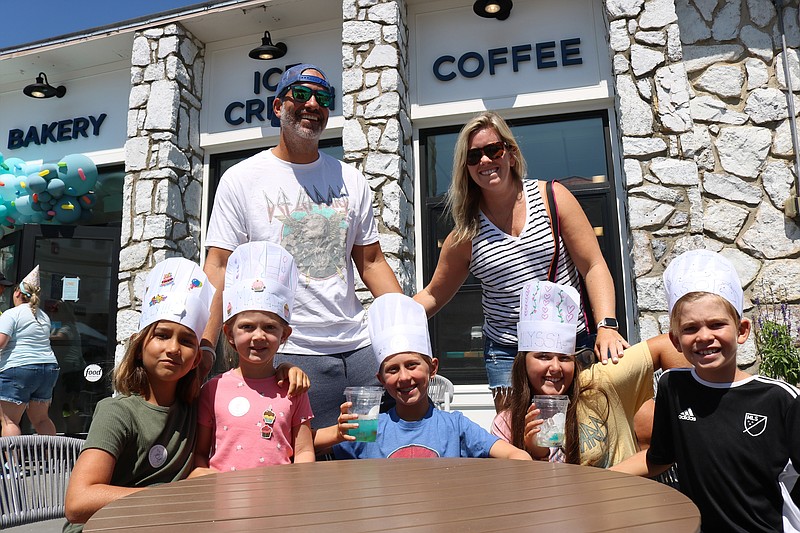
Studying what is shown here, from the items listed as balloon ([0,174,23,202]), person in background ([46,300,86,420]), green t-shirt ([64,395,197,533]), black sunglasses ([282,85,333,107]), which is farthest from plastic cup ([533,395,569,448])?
balloon ([0,174,23,202])

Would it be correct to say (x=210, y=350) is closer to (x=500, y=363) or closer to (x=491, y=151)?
(x=500, y=363)

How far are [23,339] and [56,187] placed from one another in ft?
6.71

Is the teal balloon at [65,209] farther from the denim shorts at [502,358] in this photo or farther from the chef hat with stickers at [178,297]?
the denim shorts at [502,358]

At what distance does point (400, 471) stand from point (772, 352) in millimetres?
4113

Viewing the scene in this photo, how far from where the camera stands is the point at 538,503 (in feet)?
4.04

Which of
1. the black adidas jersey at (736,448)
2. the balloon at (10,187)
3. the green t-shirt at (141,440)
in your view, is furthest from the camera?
the balloon at (10,187)

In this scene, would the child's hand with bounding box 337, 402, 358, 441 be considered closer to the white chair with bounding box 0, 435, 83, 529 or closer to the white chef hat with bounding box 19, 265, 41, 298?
the white chair with bounding box 0, 435, 83, 529

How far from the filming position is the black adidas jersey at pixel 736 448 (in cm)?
161

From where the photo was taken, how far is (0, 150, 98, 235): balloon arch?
261 inches

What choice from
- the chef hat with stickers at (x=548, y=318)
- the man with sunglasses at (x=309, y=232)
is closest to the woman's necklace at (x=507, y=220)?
the chef hat with stickers at (x=548, y=318)

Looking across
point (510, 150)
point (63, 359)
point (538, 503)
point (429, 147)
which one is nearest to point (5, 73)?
point (63, 359)

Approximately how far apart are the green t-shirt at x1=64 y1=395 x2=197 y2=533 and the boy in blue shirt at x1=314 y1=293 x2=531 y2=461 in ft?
1.47

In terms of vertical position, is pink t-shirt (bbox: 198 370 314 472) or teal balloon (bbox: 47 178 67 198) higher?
teal balloon (bbox: 47 178 67 198)

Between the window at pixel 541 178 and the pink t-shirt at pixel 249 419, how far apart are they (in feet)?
12.3
